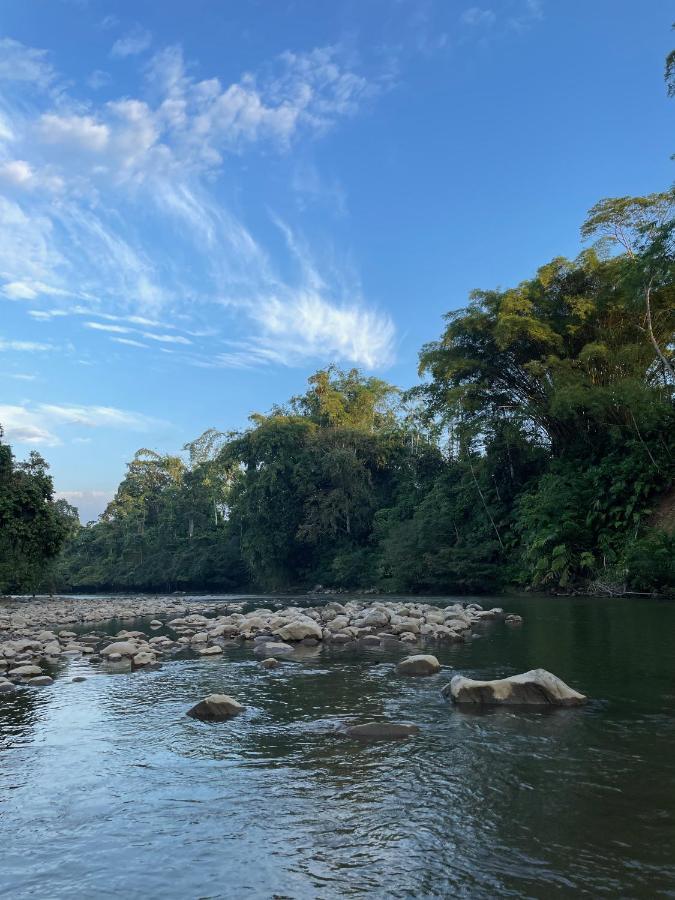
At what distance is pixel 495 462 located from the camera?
25.8 metres

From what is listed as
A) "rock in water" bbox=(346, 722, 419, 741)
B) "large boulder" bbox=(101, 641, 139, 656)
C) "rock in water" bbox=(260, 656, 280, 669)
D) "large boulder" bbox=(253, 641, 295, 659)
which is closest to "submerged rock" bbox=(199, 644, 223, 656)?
"large boulder" bbox=(253, 641, 295, 659)

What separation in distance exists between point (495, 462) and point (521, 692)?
2102 centimetres

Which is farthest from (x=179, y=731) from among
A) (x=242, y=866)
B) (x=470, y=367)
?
(x=470, y=367)

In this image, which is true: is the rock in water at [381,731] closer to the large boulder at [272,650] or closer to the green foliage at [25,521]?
the large boulder at [272,650]

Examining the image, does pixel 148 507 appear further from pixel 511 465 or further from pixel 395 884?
pixel 395 884

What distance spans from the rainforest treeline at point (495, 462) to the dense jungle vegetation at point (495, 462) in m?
0.07

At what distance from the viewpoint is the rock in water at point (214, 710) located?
5.37m

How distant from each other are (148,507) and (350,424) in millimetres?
23543

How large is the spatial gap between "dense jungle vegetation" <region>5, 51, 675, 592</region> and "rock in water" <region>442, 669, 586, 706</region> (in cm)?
1236

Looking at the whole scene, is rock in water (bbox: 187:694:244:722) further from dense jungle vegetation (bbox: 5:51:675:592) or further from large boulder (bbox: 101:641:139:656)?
dense jungle vegetation (bbox: 5:51:675:592)

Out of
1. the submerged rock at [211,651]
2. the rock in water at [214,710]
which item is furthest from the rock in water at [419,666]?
the submerged rock at [211,651]

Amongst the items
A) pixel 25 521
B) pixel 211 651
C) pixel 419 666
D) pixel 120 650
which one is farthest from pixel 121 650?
pixel 25 521

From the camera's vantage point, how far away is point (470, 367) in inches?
921

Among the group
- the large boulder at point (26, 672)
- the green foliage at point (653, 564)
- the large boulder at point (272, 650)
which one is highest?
the green foliage at point (653, 564)
